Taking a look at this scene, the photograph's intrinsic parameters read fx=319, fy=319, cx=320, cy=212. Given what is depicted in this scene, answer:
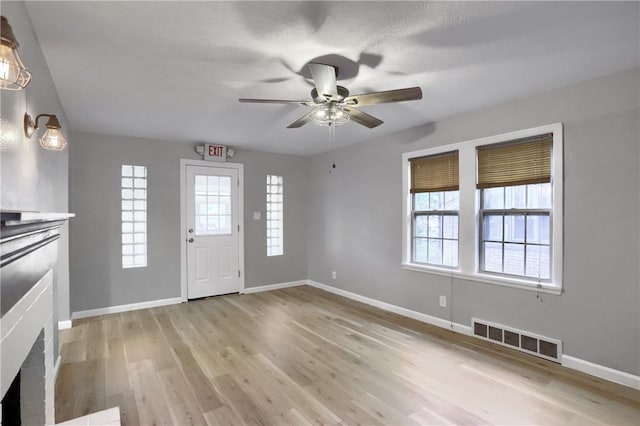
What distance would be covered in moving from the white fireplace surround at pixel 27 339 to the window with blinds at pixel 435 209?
3618mm

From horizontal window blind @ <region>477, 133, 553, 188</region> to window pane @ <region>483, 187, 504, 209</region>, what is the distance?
9 cm

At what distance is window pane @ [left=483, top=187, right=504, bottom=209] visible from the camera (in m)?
3.30

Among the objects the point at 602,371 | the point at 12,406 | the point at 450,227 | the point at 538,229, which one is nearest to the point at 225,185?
the point at 450,227

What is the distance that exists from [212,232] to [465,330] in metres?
3.83

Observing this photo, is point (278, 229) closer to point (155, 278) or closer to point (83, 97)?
point (155, 278)

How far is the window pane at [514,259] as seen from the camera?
316 centimetres

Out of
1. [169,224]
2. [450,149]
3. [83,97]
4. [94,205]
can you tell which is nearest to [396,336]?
[450,149]

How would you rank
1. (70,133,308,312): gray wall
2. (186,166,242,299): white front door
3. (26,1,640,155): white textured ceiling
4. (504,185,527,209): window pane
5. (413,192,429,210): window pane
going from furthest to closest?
1. (186,166,242,299): white front door
2. (70,133,308,312): gray wall
3. (413,192,429,210): window pane
4. (504,185,527,209): window pane
5. (26,1,640,155): white textured ceiling

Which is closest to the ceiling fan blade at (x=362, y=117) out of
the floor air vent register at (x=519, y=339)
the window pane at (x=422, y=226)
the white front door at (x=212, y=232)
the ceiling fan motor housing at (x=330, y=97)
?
the ceiling fan motor housing at (x=330, y=97)

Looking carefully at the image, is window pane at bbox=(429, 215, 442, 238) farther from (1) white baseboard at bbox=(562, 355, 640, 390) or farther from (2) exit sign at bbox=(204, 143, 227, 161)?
(2) exit sign at bbox=(204, 143, 227, 161)

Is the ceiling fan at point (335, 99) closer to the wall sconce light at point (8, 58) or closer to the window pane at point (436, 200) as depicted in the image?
the wall sconce light at point (8, 58)

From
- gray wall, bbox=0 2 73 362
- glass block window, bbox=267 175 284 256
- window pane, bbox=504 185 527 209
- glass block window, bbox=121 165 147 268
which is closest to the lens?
gray wall, bbox=0 2 73 362

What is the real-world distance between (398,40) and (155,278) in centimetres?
439

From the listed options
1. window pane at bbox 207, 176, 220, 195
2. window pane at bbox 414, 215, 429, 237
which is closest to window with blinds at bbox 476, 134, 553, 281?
window pane at bbox 414, 215, 429, 237
